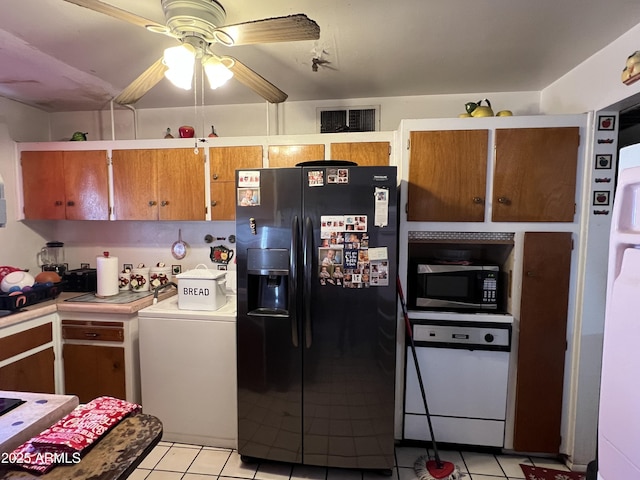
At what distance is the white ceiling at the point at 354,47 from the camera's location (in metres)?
1.48

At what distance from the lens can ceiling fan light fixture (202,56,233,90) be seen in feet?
4.64

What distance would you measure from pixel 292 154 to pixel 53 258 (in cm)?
246

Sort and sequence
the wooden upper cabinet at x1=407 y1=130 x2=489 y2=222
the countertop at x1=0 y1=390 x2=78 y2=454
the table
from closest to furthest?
the table → the countertop at x1=0 y1=390 x2=78 y2=454 → the wooden upper cabinet at x1=407 y1=130 x2=489 y2=222

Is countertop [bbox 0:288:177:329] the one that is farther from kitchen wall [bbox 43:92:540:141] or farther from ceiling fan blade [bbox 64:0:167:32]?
ceiling fan blade [bbox 64:0:167:32]

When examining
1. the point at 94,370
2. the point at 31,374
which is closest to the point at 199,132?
the point at 94,370

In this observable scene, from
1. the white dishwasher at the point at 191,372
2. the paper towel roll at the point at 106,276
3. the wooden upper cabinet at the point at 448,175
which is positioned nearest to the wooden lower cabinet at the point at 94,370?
the white dishwasher at the point at 191,372

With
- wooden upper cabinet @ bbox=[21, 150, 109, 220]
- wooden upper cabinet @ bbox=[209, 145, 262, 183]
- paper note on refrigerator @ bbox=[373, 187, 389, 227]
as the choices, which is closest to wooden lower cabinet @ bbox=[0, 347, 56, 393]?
wooden upper cabinet @ bbox=[21, 150, 109, 220]

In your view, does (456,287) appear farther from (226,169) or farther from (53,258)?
(53,258)

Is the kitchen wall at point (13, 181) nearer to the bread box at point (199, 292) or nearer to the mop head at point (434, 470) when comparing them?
the bread box at point (199, 292)

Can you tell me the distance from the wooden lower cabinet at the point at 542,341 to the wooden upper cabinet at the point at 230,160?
1928mm

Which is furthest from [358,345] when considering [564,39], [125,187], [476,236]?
[125,187]

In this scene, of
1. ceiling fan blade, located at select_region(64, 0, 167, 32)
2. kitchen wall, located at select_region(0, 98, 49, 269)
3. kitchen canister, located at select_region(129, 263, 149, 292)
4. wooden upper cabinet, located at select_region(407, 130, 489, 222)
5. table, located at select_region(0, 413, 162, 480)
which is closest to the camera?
table, located at select_region(0, 413, 162, 480)

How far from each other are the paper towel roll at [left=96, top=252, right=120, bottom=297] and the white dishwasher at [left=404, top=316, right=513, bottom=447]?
7.46 feet

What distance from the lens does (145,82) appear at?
162cm
